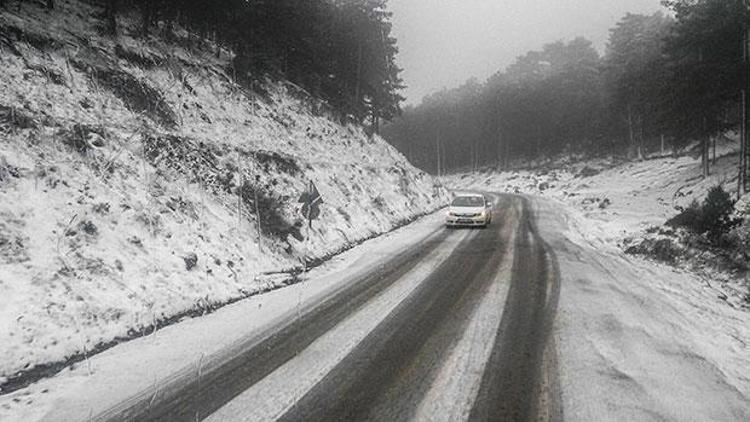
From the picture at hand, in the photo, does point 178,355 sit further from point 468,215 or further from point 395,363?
point 468,215

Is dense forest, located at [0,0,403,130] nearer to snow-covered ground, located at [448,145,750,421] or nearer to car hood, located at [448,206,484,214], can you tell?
car hood, located at [448,206,484,214]

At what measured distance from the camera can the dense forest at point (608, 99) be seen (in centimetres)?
2267

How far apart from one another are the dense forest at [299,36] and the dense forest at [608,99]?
19.9 meters

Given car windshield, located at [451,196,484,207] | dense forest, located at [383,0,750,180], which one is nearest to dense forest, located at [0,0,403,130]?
car windshield, located at [451,196,484,207]

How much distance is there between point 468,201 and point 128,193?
45.4ft

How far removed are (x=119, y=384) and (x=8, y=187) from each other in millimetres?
4541

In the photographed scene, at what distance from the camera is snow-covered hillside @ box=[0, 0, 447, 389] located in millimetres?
6281

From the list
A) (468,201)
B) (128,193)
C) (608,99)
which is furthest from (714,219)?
(608,99)

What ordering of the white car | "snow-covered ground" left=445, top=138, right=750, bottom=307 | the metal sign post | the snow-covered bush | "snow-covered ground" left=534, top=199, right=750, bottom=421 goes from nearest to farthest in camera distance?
"snow-covered ground" left=534, top=199, right=750, bottom=421, the snow-covered bush, the metal sign post, "snow-covered ground" left=445, top=138, right=750, bottom=307, the white car

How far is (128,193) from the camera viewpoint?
29.2ft

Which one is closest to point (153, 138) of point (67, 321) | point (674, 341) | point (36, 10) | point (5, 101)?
point (5, 101)

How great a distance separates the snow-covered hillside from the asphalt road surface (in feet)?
7.15

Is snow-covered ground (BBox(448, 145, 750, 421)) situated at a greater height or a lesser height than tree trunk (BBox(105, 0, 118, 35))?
lesser

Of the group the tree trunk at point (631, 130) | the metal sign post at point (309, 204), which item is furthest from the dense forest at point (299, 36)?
the tree trunk at point (631, 130)
